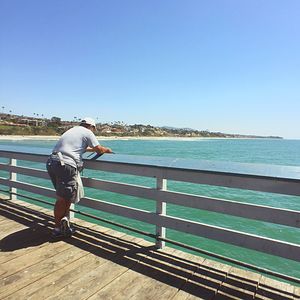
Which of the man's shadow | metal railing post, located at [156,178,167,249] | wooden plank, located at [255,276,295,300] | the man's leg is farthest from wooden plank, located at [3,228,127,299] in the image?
wooden plank, located at [255,276,295,300]

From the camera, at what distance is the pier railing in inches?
99.2

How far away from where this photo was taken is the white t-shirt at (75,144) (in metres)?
3.51

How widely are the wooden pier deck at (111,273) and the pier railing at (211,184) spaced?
309 millimetres

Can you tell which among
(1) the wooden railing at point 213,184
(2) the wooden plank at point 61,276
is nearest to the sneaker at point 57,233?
(2) the wooden plank at point 61,276

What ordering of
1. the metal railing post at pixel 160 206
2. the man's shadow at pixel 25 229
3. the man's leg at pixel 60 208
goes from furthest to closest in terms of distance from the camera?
the man's leg at pixel 60 208
the man's shadow at pixel 25 229
the metal railing post at pixel 160 206

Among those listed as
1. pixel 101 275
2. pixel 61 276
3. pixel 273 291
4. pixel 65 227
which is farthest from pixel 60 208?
pixel 273 291

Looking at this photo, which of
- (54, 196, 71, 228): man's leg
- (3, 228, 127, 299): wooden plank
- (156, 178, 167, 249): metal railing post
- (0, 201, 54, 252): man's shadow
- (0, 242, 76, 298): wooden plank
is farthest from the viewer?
(54, 196, 71, 228): man's leg

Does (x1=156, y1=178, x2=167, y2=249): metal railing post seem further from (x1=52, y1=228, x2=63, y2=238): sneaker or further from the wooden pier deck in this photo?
(x1=52, y1=228, x2=63, y2=238): sneaker

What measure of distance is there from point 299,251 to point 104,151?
7.74 feet

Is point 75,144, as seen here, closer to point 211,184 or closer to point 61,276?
point 61,276

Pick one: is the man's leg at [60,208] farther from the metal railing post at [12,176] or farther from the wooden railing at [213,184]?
the metal railing post at [12,176]

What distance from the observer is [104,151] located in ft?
12.4

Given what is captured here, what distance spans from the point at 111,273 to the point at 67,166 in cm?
130

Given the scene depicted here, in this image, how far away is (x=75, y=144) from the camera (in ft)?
11.6
